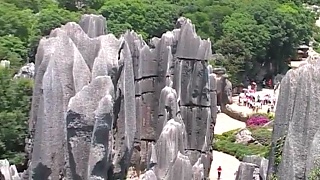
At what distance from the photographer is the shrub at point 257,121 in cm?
3679

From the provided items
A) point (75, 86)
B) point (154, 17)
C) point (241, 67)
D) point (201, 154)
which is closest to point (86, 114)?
point (75, 86)

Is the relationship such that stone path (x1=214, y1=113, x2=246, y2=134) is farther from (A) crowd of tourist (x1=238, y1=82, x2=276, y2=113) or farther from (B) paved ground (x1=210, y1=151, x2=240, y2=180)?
(B) paved ground (x1=210, y1=151, x2=240, y2=180)

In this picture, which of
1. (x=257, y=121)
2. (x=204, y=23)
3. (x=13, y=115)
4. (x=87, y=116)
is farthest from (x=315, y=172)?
(x=204, y=23)

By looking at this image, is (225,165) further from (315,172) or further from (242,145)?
(315,172)

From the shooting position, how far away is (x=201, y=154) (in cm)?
2206

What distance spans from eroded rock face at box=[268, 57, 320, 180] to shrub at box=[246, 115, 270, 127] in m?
25.5

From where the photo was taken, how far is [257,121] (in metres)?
37.1

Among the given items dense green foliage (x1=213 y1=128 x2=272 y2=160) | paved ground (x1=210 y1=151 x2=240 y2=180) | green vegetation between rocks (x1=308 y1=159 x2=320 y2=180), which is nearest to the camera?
green vegetation between rocks (x1=308 y1=159 x2=320 y2=180)

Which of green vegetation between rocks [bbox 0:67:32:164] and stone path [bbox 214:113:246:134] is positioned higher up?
green vegetation between rocks [bbox 0:67:32:164]

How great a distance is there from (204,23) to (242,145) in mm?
20970

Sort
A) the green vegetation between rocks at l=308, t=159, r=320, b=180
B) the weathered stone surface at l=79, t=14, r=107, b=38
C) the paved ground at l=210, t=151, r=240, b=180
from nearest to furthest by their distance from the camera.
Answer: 1. the green vegetation between rocks at l=308, t=159, r=320, b=180
2. the weathered stone surface at l=79, t=14, r=107, b=38
3. the paved ground at l=210, t=151, r=240, b=180

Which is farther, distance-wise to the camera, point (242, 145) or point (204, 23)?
point (204, 23)

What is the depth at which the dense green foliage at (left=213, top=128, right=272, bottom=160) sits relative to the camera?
3012cm

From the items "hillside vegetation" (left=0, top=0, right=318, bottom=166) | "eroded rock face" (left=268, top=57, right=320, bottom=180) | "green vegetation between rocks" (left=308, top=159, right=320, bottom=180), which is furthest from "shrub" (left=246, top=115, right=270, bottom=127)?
"green vegetation between rocks" (left=308, top=159, right=320, bottom=180)
